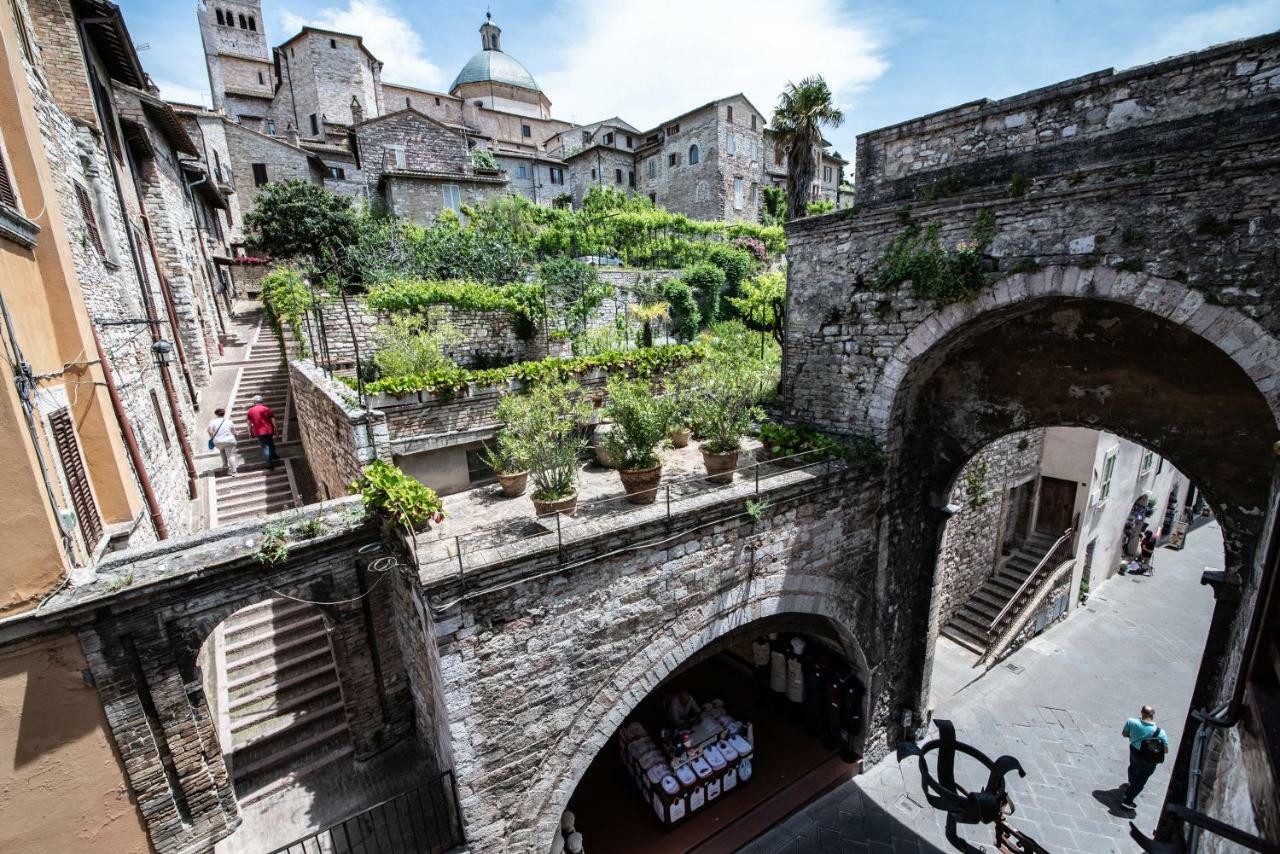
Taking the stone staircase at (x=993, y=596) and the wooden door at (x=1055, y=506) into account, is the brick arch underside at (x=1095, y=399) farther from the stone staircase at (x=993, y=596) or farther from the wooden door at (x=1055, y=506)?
the wooden door at (x=1055, y=506)

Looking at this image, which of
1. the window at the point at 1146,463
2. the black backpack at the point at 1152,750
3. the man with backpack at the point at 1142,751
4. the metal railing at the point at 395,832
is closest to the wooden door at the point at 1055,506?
the window at the point at 1146,463

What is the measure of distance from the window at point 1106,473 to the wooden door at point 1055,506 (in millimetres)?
887

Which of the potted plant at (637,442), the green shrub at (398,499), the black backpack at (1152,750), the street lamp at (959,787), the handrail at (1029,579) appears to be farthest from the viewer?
the handrail at (1029,579)

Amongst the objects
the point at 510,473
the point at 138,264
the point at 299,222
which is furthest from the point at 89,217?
the point at 299,222

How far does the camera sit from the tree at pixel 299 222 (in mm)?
22266

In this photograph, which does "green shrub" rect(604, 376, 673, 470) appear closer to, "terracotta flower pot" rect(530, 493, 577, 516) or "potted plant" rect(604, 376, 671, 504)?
"potted plant" rect(604, 376, 671, 504)

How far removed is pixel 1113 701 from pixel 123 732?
1690 centimetres

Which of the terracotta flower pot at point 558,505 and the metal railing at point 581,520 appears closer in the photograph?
the metal railing at point 581,520

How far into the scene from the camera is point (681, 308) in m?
22.2

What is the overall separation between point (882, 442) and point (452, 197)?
2626cm

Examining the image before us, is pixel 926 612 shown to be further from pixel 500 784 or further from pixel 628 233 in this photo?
pixel 628 233

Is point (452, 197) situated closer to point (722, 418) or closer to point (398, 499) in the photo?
point (722, 418)

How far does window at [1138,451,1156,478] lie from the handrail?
4684 mm

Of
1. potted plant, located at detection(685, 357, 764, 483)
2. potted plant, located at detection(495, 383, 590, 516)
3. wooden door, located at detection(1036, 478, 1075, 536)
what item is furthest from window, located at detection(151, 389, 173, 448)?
wooden door, located at detection(1036, 478, 1075, 536)
